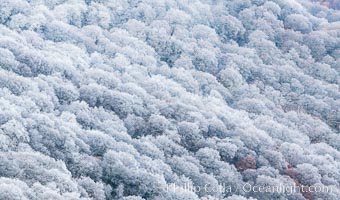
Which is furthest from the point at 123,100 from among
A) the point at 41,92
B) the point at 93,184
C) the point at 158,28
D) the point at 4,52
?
the point at 158,28

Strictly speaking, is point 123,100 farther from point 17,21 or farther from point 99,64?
point 17,21

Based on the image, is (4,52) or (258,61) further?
(258,61)

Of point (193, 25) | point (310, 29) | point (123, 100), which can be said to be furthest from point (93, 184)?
point (310, 29)

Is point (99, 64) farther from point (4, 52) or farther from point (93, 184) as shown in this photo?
point (93, 184)

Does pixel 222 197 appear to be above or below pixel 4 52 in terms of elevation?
below

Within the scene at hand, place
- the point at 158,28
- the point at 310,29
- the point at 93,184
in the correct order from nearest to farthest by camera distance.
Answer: the point at 93,184 → the point at 158,28 → the point at 310,29

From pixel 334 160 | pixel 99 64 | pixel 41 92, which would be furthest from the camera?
pixel 99 64
